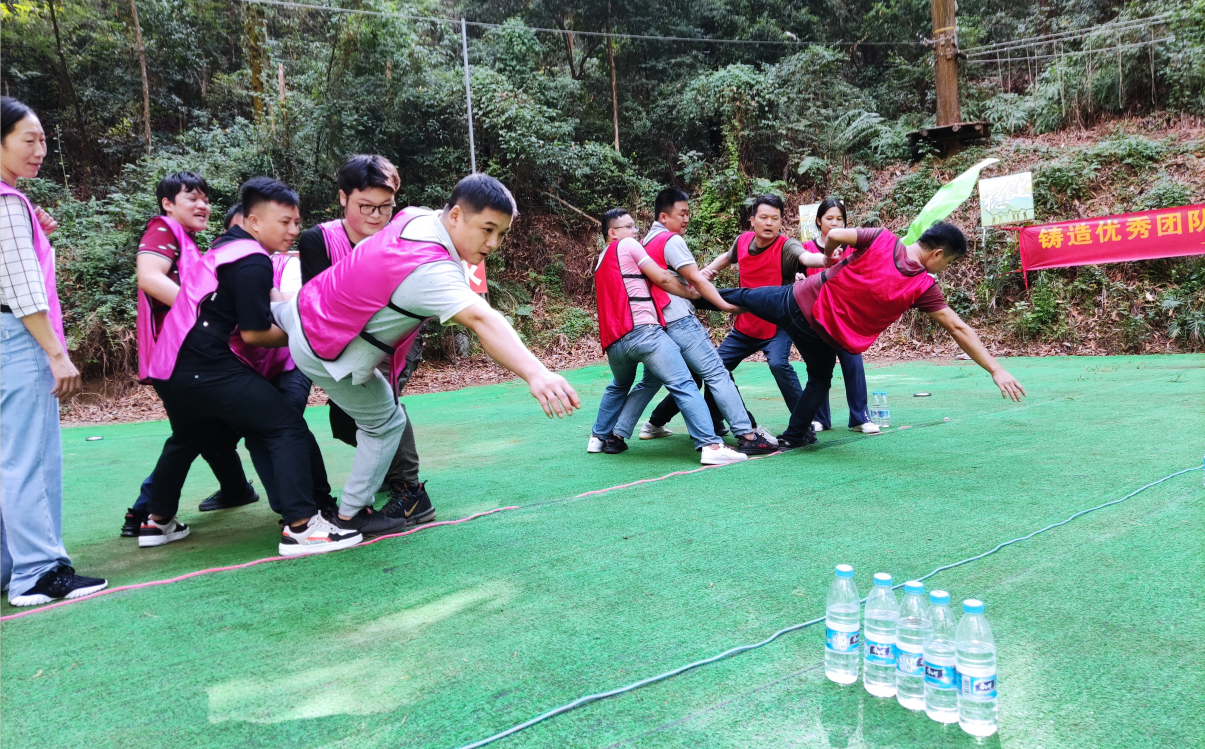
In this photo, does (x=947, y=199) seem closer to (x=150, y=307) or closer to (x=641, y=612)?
(x=641, y=612)

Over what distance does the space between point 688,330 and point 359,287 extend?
252cm

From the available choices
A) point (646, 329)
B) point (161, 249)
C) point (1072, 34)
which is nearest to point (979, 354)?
point (646, 329)

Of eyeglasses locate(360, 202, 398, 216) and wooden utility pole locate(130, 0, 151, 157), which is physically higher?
wooden utility pole locate(130, 0, 151, 157)

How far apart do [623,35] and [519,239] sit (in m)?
5.36

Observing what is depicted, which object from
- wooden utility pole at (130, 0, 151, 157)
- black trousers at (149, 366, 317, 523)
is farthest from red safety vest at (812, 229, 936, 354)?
wooden utility pole at (130, 0, 151, 157)

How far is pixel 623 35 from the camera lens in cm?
1686

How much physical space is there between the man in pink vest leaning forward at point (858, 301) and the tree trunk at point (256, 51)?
14334 mm

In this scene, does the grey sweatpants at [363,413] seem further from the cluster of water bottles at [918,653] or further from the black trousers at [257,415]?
the cluster of water bottles at [918,653]

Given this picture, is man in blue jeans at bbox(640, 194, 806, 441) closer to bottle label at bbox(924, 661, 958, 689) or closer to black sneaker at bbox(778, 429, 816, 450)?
black sneaker at bbox(778, 429, 816, 450)

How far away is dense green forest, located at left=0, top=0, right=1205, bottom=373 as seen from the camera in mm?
12617

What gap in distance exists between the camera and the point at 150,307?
341 centimetres

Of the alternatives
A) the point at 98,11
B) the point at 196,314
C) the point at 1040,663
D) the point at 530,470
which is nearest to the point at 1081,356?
the point at 530,470

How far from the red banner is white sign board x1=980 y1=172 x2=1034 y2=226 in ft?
1.65

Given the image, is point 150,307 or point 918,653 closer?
point 918,653
